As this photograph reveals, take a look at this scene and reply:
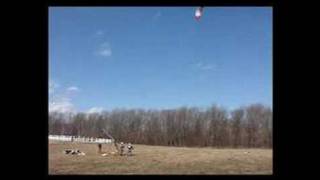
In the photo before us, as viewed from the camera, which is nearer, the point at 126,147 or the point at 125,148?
the point at 126,147

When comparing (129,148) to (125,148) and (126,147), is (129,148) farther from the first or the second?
(125,148)

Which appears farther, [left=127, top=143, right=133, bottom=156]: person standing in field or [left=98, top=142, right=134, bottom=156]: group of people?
[left=98, top=142, right=134, bottom=156]: group of people

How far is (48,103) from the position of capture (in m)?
2.51

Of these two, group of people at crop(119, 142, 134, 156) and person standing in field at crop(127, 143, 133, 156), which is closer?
person standing in field at crop(127, 143, 133, 156)

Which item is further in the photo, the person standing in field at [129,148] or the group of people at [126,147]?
the group of people at [126,147]

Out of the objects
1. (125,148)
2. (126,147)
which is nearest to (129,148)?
(126,147)

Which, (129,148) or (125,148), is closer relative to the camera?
(129,148)

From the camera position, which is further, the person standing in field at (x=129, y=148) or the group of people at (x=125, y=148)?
the group of people at (x=125, y=148)
